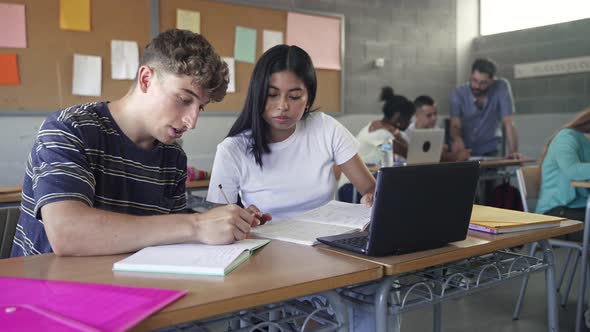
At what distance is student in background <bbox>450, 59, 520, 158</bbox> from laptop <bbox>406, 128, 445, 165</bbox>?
1388mm

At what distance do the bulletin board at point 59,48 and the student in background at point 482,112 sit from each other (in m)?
3.05

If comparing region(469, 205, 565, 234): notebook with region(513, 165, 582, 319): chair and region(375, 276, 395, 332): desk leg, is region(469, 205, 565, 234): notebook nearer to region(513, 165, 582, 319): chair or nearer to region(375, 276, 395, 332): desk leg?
region(375, 276, 395, 332): desk leg

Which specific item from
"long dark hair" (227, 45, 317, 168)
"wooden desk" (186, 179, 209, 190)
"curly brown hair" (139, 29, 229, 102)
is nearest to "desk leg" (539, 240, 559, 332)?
"long dark hair" (227, 45, 317, 168)

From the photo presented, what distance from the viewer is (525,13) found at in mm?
5477

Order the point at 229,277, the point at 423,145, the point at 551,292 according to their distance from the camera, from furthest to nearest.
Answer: the point at 423,145 < the point at 551,292 < the point at 229,277

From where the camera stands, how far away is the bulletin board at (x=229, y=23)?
3816 millimetres

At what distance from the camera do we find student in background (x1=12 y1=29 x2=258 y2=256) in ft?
3.19

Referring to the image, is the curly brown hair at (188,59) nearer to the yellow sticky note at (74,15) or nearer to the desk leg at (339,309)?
the desk leg at (339,309)

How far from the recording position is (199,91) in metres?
1.15

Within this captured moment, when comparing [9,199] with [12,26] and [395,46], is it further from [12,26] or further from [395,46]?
[395,46]

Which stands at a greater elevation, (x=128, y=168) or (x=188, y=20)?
(x=188, y=20)

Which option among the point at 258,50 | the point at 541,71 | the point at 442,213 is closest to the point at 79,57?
the point at 258,50

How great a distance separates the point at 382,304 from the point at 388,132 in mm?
3018

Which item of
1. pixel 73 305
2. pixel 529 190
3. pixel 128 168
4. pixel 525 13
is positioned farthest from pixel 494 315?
pixel 525 13
